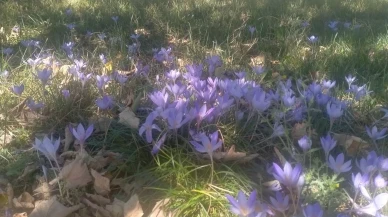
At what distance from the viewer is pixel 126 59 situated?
299 cm

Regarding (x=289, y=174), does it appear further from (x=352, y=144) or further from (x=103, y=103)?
(x=103, y=103)

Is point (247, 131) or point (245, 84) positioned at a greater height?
point (245, 84)

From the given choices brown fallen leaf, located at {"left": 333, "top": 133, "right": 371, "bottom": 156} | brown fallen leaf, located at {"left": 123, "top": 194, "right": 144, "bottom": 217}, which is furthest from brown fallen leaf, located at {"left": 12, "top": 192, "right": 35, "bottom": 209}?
brown fallen leaf, located at {"left": 333, "top": 133, "right": 371, "bottom": 156}

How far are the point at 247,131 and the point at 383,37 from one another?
2.36m

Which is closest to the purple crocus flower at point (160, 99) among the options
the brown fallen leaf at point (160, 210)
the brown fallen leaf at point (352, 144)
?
the brown fallen leaf at point (160, 210)

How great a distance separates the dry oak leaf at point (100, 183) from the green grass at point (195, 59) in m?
0.11

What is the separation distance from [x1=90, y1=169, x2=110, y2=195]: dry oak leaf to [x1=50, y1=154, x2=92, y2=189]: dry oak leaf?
0.07 ft

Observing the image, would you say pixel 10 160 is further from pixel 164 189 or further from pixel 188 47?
pixel 188 47

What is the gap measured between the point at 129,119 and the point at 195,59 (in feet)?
3.67

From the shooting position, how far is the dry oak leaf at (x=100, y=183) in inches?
64.4

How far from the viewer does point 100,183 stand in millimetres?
1641

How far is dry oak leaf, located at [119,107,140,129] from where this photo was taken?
1.88 meters

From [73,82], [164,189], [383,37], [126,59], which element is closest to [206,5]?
[383,37]

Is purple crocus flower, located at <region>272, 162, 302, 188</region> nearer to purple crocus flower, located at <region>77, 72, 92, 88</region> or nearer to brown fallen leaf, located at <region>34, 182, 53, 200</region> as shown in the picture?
brown fallen leaf, located at <region>34, 182, 53, 200</region>
